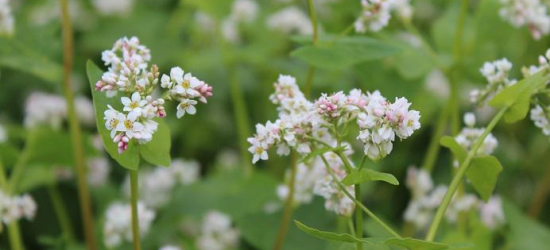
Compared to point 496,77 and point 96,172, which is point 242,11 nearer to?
point 96,172

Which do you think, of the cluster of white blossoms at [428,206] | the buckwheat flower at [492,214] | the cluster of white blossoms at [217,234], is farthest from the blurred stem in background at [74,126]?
the buckwheat flower at [492,214]

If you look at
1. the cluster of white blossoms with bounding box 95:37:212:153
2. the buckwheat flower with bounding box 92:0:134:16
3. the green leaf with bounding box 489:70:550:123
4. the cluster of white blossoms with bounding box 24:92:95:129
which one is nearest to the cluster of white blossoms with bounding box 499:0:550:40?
the green leaf with bounding box 489:70:550:123

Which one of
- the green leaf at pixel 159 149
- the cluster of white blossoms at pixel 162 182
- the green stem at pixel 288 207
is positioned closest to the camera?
the green leaf at pixel 159 149

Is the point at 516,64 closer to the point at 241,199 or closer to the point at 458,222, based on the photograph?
the point at 458,222

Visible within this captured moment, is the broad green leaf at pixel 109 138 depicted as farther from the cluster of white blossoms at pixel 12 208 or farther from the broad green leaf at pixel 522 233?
the broad green leaf at pixel 522 233

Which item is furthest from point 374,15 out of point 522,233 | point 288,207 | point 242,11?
A: point 242,11

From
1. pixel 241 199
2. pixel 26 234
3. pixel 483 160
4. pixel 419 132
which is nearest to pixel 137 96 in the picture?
pixel 483 160

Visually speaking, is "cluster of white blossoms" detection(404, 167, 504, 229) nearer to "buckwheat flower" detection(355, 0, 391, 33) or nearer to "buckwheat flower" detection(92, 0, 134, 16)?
"buckwheat flower" detection(355, 0, 391, 33)
